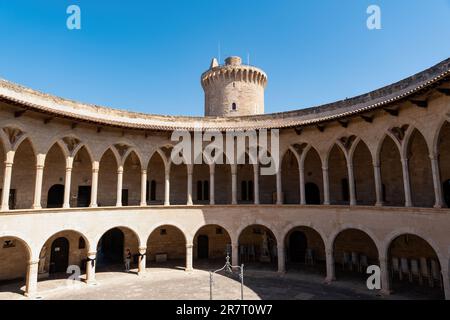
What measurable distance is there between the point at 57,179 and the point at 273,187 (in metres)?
16.3

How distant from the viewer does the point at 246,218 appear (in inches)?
816

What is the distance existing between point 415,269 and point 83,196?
22.3 metres

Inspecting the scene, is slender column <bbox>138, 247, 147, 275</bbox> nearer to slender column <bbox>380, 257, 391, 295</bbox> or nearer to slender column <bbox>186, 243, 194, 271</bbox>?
slender column <bbox>186, 243, 194, 271</bbox>

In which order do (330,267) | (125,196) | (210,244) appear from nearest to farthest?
(330,267) → (125,196) → (210,244)

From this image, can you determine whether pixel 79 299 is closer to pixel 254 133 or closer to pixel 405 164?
pixel 254 133

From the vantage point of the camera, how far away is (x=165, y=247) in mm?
23969

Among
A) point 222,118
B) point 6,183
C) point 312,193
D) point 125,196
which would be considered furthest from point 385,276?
point 6,183

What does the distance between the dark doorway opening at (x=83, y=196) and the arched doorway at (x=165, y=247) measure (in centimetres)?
558

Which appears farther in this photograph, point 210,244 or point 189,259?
point 210,244

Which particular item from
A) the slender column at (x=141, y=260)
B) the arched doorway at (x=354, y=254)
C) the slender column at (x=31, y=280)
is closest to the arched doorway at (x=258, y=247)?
the arched doorway at (x=354, y=254)

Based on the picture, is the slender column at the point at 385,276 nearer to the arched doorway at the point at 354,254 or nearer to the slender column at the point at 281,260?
the arched doorway at the point at 354,254

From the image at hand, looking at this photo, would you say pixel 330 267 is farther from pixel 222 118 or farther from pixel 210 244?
pixel 222 118
